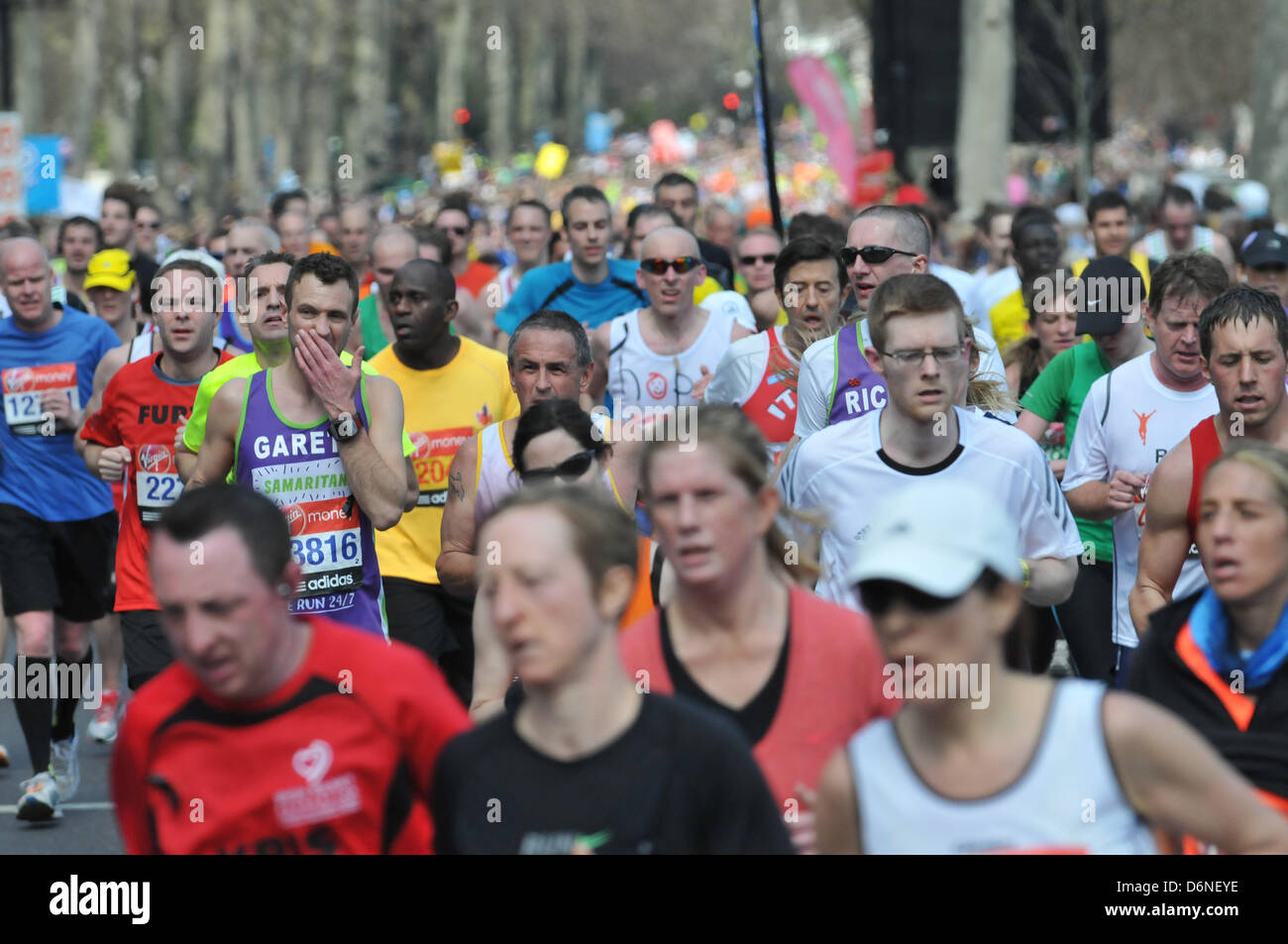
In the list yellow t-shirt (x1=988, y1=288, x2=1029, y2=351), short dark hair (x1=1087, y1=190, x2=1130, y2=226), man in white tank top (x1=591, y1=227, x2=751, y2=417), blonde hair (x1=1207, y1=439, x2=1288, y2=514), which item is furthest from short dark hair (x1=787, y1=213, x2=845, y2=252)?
blonde hair (x1=1207, y1=439, x2=1288, y2=514)

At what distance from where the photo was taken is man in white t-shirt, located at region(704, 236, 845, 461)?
7.83m

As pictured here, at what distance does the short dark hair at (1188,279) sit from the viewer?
718 centimetres

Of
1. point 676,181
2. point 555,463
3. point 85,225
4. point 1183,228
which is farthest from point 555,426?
point 85,225

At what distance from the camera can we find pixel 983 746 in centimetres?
337

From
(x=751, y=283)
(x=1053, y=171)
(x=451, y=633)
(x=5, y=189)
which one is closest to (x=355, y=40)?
(x=1053, y=171)

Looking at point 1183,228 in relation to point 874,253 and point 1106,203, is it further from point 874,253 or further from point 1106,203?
point 874,253

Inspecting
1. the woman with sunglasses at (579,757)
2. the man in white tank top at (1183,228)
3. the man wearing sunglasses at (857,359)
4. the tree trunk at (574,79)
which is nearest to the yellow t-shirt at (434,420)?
the man wearing sunglasses at (857,359)

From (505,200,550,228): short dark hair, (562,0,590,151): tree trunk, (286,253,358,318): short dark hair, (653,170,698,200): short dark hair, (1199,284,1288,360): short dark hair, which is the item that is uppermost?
(562,0,590,151): tree trunk

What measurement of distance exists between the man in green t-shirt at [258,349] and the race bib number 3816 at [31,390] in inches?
56.6

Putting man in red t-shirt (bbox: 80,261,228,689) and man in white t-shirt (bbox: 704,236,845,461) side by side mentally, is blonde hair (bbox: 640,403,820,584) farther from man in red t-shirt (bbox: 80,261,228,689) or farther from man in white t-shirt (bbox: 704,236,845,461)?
man in red t-shirt (bbox: 80,261,228,689)

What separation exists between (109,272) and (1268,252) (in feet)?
18.9

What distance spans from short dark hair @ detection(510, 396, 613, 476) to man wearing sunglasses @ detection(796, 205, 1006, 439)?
115 centimetres
